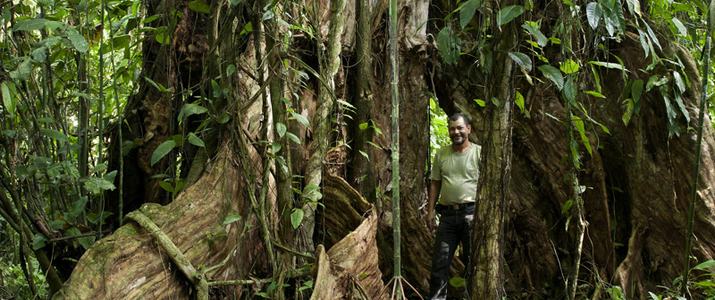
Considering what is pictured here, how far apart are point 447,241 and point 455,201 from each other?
273mm

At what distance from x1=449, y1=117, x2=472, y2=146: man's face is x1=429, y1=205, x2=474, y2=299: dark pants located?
447 mm

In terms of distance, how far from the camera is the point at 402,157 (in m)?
5.38

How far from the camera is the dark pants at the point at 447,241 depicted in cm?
487

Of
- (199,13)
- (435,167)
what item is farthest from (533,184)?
(199,13)

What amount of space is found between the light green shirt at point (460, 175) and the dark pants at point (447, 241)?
80 mm

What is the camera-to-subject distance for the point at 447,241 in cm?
492

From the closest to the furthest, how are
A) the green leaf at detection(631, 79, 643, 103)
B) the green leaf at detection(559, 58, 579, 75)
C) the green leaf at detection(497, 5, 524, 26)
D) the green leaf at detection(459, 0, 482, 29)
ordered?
the green leaf at detection(459, 0, 482, 29) < the green leaf at detection(497, 5, 524, 26) < the green leaf at detection(559, 58, 579, 75) < the green leaf at detection(631, 79, 643, 103)

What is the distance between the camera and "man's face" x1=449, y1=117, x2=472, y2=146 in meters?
4.95

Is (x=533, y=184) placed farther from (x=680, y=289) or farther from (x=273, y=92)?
(x=273, y=92)

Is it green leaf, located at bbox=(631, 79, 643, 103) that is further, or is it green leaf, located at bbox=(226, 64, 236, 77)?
green leaf, located at bbox=(631, 79, 643, 103)

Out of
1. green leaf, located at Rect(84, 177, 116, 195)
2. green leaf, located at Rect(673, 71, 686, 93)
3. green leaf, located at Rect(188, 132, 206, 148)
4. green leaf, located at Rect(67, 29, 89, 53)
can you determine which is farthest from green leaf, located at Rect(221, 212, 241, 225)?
green leaf, located at Rect(673, 71, 686, 93)

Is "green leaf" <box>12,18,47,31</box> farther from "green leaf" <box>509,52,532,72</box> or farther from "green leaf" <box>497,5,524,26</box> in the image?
"green leaf" <box>509,52,532,72</box>

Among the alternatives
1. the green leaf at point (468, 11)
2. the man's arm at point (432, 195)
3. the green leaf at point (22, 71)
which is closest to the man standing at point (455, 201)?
the man's arm at point (432, 195)

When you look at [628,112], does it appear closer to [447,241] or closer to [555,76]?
[447,241]
